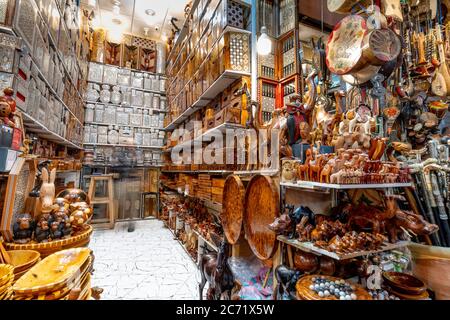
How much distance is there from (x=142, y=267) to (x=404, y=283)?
280 cm

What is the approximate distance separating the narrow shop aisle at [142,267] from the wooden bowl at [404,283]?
68.5 inches

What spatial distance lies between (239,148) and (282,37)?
4.27 ft

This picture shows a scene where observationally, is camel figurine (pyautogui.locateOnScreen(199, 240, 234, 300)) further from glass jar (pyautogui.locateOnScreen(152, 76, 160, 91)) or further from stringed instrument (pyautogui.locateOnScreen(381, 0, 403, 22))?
glass jar (pyautogui.locateOnScreen(152, 76, 160, 91))

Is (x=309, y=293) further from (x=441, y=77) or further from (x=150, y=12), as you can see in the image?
(x=150, y=12)

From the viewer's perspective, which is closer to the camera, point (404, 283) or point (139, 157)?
point (404, 283)

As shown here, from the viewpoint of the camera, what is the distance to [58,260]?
3.22 ft

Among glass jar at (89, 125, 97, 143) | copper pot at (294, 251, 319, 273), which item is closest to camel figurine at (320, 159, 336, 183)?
copper pot at (294, 251, 319, 273)

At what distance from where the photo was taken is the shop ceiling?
14.6 feet

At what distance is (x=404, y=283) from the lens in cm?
105

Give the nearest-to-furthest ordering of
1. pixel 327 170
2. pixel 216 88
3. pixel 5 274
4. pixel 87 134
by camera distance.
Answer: pixel 5 274
pixel 327 170
pixel 216 88
pixel 87 134

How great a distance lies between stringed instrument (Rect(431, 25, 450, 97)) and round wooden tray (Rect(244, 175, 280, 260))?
1546 millimetres

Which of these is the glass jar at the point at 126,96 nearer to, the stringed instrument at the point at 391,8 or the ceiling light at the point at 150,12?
the ceiling light at the point at 150,12

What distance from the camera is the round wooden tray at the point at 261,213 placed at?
1395 mm

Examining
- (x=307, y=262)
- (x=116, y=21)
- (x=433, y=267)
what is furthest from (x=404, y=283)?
(x=116, y=21)
